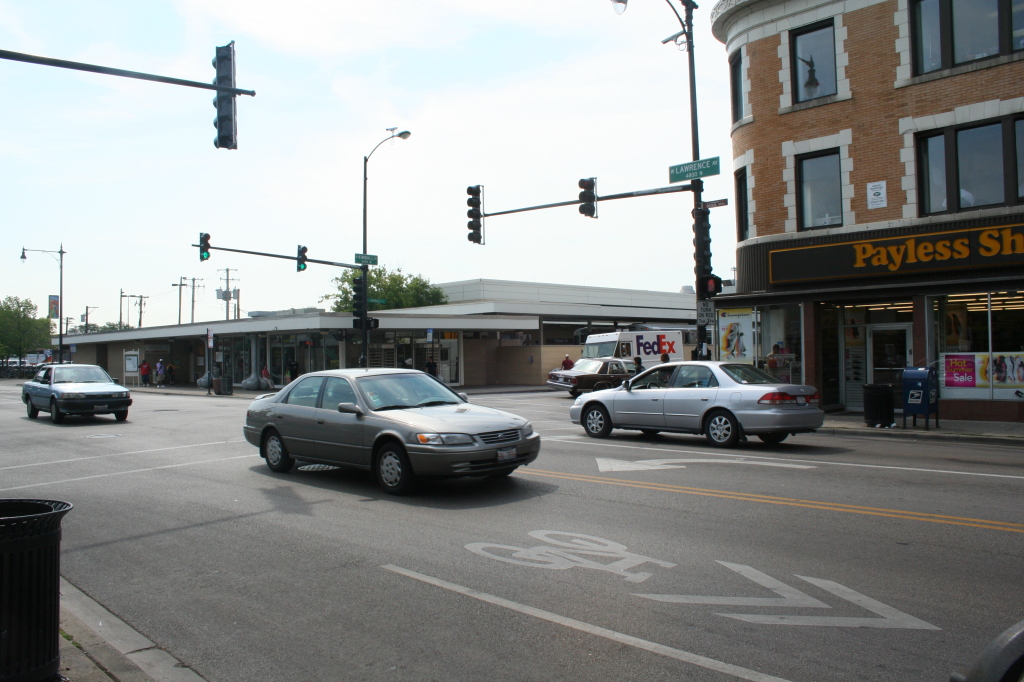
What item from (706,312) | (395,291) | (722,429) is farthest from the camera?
(395,291)

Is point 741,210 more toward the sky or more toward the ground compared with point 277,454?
more toward the sky

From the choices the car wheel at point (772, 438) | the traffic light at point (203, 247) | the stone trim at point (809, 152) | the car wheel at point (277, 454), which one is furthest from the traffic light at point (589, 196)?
the traffic light at point (203, 247)

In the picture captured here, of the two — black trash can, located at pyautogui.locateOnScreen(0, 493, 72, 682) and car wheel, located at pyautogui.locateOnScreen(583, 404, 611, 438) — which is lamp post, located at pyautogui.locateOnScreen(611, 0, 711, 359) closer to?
car wheel, located at pyautogui.locateOnScreen(583, 404, 611, 438)

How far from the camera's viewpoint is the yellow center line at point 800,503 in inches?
282

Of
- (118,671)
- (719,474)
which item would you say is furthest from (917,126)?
(118,671)

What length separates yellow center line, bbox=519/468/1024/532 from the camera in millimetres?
7164

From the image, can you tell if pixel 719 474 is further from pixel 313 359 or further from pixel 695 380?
pixel 313 359

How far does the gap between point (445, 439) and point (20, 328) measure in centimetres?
10642

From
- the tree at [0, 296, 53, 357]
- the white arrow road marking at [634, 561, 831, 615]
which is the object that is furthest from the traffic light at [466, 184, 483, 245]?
the tree at [0, 296, 53, 357]

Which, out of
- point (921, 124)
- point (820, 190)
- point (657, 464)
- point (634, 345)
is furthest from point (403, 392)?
point (634, 345)

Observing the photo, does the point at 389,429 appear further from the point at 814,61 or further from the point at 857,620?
the point at 814,61

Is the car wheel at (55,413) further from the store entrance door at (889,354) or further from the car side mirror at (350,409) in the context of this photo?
the store entrance door at (889,354)

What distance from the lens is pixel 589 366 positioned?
3055 cm

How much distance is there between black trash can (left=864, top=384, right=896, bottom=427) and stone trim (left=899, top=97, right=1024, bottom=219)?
4.61 m
